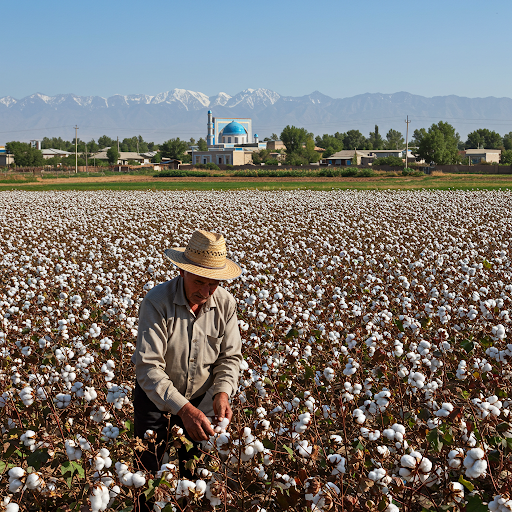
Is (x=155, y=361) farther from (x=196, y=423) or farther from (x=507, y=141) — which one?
(x=507, y=141)

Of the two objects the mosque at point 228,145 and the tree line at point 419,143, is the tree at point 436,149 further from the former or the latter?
the mosque at point 228,145

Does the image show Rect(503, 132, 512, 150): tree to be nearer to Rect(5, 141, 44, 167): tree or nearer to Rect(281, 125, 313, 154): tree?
Rect(281, 125, 313, 154): tree

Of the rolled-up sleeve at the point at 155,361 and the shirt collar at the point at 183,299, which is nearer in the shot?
the rolled-up sleeve at the point at 155,361

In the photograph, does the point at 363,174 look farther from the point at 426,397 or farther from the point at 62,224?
the point at 426,397

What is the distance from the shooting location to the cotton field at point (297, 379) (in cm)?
254

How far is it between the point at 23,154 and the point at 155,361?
322 feet

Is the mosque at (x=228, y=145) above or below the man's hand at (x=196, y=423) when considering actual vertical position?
above

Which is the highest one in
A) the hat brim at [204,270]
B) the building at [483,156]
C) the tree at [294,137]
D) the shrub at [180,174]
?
the tree at [294,137]

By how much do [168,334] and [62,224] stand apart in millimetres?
13731

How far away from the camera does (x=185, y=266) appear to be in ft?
9.53

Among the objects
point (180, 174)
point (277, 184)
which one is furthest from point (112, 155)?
point (277, 184)

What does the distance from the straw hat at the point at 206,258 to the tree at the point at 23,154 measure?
97033 millimetres

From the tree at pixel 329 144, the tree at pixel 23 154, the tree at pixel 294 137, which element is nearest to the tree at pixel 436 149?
the tree at pixel 294 137

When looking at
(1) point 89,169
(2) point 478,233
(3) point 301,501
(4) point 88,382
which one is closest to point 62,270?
(4) point 88,382
